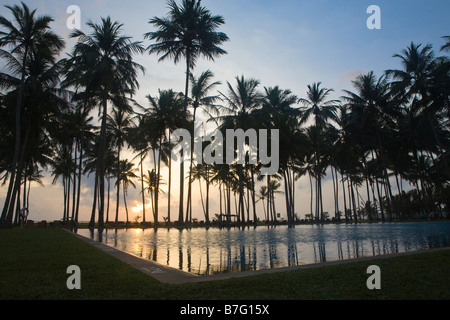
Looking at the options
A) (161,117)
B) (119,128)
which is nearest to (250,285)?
(161,117)

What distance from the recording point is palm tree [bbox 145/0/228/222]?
26781 millimetres

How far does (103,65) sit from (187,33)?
749cm

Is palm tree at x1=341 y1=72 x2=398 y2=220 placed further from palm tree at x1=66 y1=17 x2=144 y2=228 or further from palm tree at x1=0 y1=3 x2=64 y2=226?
palm tree at x1=0 y1=3 x2=64 y2=226

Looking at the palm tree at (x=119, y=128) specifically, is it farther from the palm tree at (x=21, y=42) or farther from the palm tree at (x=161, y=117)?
the palm tree at (x=21, y=42)

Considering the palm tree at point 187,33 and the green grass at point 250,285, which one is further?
the palm tree at point 187,33

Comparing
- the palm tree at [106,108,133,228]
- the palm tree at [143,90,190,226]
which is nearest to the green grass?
the palm tree at [143,90,190,226]

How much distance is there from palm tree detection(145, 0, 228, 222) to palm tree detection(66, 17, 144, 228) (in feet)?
7.36

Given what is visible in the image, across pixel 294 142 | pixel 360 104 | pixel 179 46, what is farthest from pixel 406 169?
pixel 179 46

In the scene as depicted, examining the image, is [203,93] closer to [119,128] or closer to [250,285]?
[119,128]

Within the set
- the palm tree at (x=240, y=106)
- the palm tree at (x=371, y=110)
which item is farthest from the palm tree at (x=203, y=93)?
the palm tree at (x=371, y=110)

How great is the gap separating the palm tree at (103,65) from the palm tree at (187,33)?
224 cm

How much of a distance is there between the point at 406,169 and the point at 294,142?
2228 centimetres

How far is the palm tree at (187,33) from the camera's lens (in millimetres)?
26781
